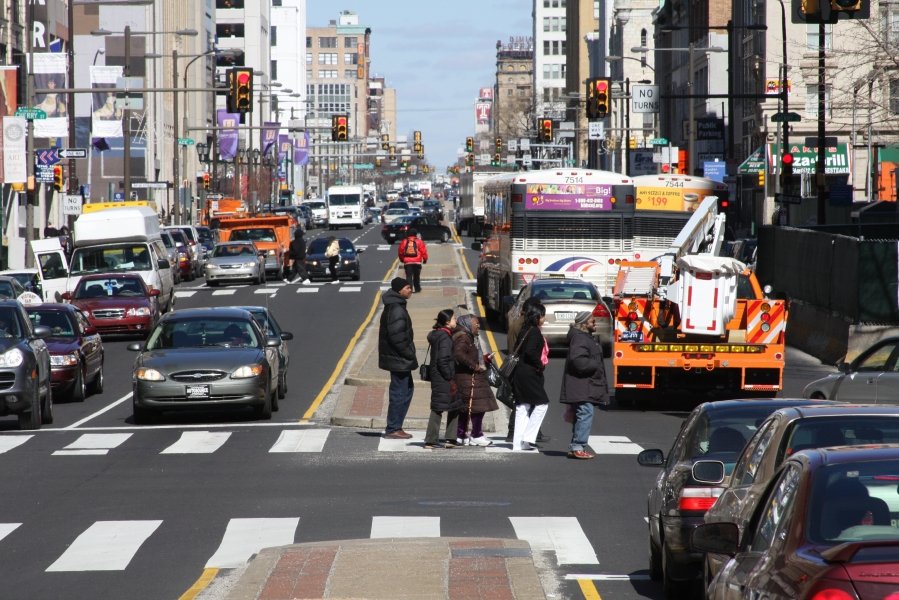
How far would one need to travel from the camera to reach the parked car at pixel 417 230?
84.9 m

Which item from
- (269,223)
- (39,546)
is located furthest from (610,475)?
(269,223)

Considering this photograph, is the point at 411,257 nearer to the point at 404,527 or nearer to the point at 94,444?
the point at 94,444

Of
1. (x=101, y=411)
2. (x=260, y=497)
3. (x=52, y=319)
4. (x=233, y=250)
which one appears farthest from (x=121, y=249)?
(x=260, y=497)

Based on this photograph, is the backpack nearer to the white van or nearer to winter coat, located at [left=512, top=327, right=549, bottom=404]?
the white van

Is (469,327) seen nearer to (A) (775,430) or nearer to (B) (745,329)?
(B) (745,329)

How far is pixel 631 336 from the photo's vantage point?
2342cm

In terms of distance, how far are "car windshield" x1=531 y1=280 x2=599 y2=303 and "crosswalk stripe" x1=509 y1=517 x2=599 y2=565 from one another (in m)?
17.4

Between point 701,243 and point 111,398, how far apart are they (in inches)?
473

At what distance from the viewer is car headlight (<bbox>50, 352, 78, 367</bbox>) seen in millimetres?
24547

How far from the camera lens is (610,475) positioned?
16906 millimetres

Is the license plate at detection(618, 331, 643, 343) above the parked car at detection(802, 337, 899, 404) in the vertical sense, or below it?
above

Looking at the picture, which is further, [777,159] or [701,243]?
[777,159]

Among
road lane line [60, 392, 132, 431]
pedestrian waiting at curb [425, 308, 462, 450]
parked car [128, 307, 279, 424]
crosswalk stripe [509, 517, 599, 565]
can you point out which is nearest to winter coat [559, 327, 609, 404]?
pedestrian waiting at curb [425, 308, 462, 450]

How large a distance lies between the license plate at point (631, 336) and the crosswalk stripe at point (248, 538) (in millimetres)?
10131
